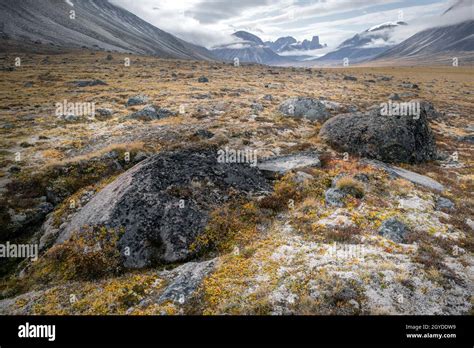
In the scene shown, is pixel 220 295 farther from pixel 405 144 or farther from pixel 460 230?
pixel 405 144

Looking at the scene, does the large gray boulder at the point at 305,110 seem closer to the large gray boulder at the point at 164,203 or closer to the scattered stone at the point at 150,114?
the scattered stone at the point at 150,114

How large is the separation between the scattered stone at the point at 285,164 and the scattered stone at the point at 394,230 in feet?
23.6

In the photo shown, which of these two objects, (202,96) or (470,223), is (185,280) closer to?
(470,223)

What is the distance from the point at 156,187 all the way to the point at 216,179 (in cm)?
342

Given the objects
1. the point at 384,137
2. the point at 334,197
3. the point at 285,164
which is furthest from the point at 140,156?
the point at 384,137

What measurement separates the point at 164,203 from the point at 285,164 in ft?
33.8

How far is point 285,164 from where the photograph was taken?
21.4 metres

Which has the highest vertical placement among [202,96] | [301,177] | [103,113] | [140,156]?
[202,96]

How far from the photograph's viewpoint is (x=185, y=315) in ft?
30.7

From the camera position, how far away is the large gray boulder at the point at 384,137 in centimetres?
2353

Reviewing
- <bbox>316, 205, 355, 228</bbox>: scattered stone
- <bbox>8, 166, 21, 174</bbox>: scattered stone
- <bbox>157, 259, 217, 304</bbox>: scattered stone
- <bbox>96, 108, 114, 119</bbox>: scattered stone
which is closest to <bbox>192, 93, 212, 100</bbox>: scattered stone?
<bbox>96, 108, 114, 119</bbox>: scattered stone

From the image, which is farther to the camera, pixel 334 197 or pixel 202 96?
pixel 202 96
